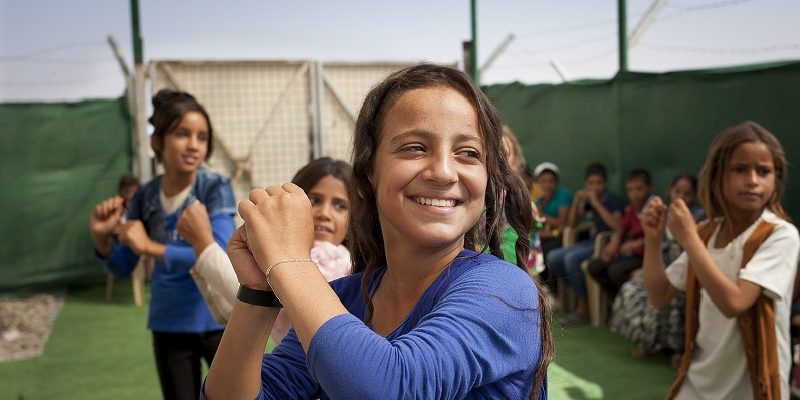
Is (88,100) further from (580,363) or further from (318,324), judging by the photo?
(318,324)

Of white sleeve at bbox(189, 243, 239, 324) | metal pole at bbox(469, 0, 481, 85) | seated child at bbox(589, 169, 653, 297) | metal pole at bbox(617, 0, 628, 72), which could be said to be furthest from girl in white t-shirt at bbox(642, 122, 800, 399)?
metal pole at bbox(469, 0, 481, 85)

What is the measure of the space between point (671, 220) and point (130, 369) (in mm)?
4105

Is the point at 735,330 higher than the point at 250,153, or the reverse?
the point at 250,153

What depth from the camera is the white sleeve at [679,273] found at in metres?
3.02

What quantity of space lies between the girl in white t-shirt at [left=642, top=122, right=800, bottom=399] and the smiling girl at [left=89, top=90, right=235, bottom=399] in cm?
163

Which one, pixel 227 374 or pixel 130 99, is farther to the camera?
pixel 130 99

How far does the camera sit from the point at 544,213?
7.55 m

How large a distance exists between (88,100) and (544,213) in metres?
5.05

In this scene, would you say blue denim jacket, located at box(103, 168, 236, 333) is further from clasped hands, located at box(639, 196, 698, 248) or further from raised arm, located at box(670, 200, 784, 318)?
raised arm, located at box(670, 200, 784, 318)

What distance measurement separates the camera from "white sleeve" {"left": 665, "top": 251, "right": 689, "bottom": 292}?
9.91 ft

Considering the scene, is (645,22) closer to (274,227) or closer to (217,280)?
(217,280)

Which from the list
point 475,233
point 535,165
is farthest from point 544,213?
point 475,233

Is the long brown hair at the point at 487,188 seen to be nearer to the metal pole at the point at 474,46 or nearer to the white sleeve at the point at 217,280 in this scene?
the white sleeve at the point at 217,280

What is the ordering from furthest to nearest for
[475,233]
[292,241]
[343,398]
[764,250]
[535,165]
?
[535,165], [764,250], [475,233], [292,241], [343,398]
